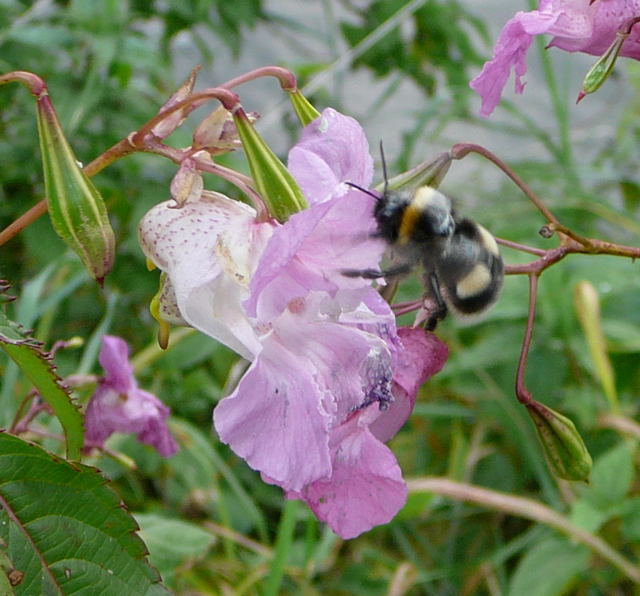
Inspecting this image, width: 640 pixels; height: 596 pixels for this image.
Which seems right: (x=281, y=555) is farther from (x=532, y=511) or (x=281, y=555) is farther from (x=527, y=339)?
(x=527, y=339)

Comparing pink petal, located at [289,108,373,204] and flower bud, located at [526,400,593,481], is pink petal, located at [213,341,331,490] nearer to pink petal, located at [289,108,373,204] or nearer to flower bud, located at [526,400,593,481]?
pink petal, located at [289,108,373,204]

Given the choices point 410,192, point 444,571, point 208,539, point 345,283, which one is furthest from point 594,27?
point 444,571

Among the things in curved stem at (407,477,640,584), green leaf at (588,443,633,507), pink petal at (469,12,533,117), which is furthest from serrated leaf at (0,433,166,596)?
green leaf at (588,443,633,507)

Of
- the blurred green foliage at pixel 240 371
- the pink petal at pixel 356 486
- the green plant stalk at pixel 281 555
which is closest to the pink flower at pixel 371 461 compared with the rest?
the pink petal at pixel 356 486

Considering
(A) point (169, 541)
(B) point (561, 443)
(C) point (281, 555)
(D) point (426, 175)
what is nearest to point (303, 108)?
(D) point (426, 175)

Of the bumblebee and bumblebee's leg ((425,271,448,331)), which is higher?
the bumblebee

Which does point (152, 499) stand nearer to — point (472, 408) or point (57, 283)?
point (57, 283)
